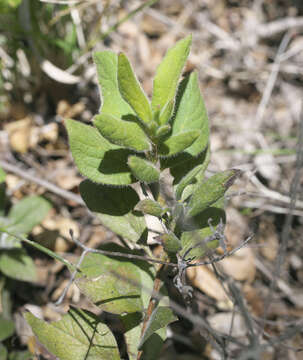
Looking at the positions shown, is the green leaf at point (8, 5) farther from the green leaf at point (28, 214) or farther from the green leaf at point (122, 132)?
the green leaf at point (122, 132)

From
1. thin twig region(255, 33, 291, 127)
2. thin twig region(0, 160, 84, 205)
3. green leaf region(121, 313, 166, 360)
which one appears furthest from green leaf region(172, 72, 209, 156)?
thin twig region(255, 33, 291, 127)

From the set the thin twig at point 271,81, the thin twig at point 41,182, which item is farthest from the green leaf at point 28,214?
the thin twig at point 271,81

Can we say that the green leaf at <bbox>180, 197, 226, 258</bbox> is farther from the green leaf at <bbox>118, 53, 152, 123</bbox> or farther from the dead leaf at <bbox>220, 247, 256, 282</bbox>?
the dead leaf at <bbox>220, 247, 256, 282</bbox>

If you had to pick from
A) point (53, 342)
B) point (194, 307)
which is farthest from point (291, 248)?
point (53, 342)

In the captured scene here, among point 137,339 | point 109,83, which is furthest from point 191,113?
point 137,339

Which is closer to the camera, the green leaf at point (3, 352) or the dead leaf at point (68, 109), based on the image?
the green leaf at point (3, 352)
